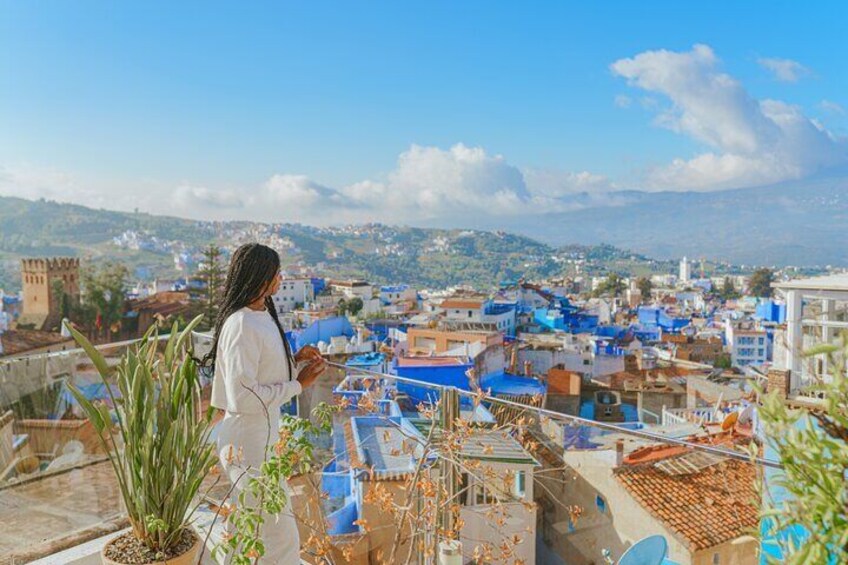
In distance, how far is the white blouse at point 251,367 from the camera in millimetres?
1913

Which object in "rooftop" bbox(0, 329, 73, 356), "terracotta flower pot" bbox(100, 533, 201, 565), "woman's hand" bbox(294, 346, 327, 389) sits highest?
"woman's hand" bbox(294, 346, 327, 389)

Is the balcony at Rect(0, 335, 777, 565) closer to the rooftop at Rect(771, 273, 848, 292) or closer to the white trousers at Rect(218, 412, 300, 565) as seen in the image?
the white trousers at Rect(218, 412, 300, 565)

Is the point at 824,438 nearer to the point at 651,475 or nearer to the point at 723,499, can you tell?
the point at 723,499

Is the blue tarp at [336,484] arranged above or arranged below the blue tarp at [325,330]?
above

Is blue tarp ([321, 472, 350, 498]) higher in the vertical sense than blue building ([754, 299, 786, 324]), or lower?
higher

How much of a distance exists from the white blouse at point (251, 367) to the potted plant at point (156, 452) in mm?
123

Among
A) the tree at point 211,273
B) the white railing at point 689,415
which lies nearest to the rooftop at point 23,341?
the tree at point 211,273

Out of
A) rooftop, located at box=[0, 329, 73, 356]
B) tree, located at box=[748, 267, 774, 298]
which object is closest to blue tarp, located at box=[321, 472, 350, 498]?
rooftop, located at box=[0, 329, 73, 356]

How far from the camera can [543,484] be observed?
7.18ft

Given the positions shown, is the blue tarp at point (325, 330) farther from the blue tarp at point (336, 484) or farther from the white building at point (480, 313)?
the blue tarp at point (336, 484)

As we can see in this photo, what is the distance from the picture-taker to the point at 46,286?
1615 inches

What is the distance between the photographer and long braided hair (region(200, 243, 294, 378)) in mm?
2002

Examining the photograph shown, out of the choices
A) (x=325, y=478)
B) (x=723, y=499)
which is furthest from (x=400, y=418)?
(x=723, y=499)

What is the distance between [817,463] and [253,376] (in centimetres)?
141
